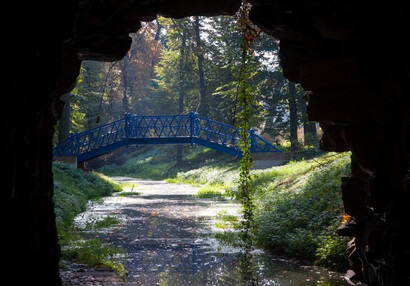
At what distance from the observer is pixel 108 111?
147 ft

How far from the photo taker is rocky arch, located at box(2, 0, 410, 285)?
3882mm

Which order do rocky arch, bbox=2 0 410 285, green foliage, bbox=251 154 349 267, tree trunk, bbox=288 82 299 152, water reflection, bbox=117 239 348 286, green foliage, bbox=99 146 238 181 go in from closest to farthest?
1. rocky arch, bbox=2 0 410 285
2. water reflection, bbox=117 239 348 286
3. green foliage, bbox=251 154 349 267
4. tree trunk, bbox=288 82 299 152
5. green foliage, bbox=99 146 238 181

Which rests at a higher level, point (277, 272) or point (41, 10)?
point (41, 10)

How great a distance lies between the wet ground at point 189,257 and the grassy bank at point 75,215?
0.37 meters

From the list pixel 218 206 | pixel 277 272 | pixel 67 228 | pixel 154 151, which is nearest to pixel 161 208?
→ pixel 218 206

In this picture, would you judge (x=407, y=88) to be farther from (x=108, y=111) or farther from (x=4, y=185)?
(x=108, y=111)

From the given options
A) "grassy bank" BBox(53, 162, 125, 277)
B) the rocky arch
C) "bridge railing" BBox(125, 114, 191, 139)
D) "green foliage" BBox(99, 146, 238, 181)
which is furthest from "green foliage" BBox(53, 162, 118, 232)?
"green foliage" BBox(99, 146, 238, 181)

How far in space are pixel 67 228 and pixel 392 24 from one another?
9.05 m

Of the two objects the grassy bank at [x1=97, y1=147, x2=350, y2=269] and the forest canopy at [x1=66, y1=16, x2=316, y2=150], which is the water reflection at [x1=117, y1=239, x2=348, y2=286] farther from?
the forest canopy at [x1=66, y1=16, x2=316, y2=150]

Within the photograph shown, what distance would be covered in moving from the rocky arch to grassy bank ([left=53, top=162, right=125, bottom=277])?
2552 millimetres

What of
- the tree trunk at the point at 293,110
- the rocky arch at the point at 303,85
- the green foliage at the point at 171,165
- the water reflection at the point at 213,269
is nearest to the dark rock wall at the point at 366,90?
the rocky arch at the point at 303,85

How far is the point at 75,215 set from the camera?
14.2 meters

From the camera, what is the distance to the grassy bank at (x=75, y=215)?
7.84 meters

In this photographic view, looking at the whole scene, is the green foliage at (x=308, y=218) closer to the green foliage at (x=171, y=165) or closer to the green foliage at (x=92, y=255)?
the green foliage at (x=92, y=255)
